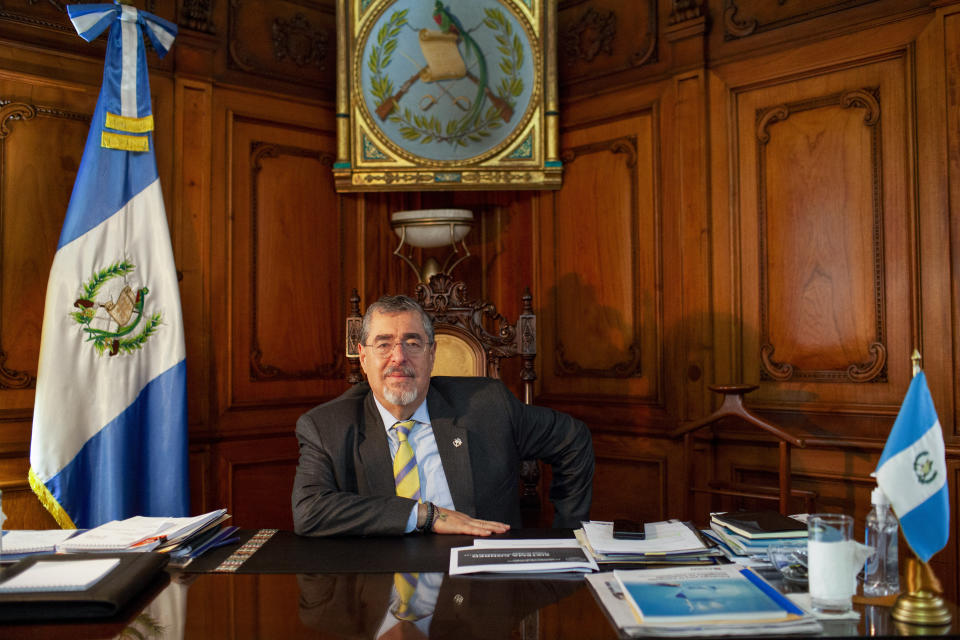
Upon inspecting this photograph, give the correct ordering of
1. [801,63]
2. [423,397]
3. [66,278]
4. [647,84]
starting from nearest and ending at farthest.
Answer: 1. [423,397]
2. [66,278]
3. [801,63]
4. [647,84]

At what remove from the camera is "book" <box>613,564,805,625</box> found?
123cm

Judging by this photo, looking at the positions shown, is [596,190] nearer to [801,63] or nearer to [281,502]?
[801,63]

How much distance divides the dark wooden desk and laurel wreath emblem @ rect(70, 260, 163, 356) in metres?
1.87

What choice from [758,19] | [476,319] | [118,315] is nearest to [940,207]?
[758,19]

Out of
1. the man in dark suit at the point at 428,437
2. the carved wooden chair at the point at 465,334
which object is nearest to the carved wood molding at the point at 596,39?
the carved wooden chair at the point at 465,334

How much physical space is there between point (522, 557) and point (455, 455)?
700mm

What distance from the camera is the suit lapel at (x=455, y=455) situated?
7.34ft

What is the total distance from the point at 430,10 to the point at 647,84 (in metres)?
1.13

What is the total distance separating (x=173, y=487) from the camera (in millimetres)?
3271

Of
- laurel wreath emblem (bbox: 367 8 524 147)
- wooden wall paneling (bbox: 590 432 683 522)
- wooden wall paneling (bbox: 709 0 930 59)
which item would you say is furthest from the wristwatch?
wooden wall paneling (bbox: 709 0 930 59)

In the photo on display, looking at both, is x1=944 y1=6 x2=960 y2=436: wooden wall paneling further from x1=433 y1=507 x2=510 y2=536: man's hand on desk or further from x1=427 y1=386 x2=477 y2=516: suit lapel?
x1=433 y1=507 x2=510 y2=536: man's hand on desk

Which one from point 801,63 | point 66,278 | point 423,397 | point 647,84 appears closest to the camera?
point 423,397

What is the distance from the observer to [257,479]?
12.7 ft

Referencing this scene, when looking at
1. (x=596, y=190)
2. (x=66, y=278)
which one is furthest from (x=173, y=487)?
(x=596, y=190)
